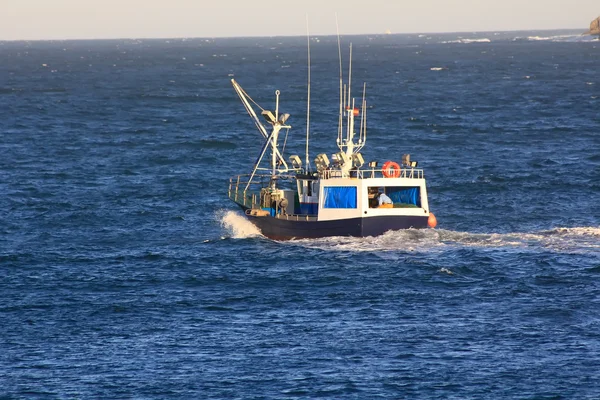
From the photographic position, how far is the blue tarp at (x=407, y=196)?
189 feet

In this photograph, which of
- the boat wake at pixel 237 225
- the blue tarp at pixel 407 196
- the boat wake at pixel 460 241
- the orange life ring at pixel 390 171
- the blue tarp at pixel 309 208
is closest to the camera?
the boat wake at pixel 460 241

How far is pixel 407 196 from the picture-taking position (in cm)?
5784

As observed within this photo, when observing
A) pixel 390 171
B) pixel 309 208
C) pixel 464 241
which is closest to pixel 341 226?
pixel 309 208

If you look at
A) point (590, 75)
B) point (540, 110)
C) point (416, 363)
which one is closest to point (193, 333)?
point (416, 363)

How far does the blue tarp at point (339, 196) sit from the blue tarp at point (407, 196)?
2864 mm

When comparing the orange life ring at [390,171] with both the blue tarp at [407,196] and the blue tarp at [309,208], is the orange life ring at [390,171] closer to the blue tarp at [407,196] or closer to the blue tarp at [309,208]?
the blue tarp at [407,196]

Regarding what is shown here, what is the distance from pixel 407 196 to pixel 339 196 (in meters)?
3.78

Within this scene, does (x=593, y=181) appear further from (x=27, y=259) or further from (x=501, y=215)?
(x=27, y=259)

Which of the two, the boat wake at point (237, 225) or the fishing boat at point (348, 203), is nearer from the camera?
the fishing boat at point (348, 203)

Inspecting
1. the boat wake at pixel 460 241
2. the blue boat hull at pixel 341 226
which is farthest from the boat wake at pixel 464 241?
the blue boat hull at pixel 341 226

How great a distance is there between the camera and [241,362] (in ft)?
129

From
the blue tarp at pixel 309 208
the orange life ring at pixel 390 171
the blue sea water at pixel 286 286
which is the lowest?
the blue sea water at pixel 286 286

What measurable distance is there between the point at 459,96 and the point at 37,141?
229 ft

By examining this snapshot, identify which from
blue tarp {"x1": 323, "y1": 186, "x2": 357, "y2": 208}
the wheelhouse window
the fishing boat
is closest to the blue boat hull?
the fishing boat
